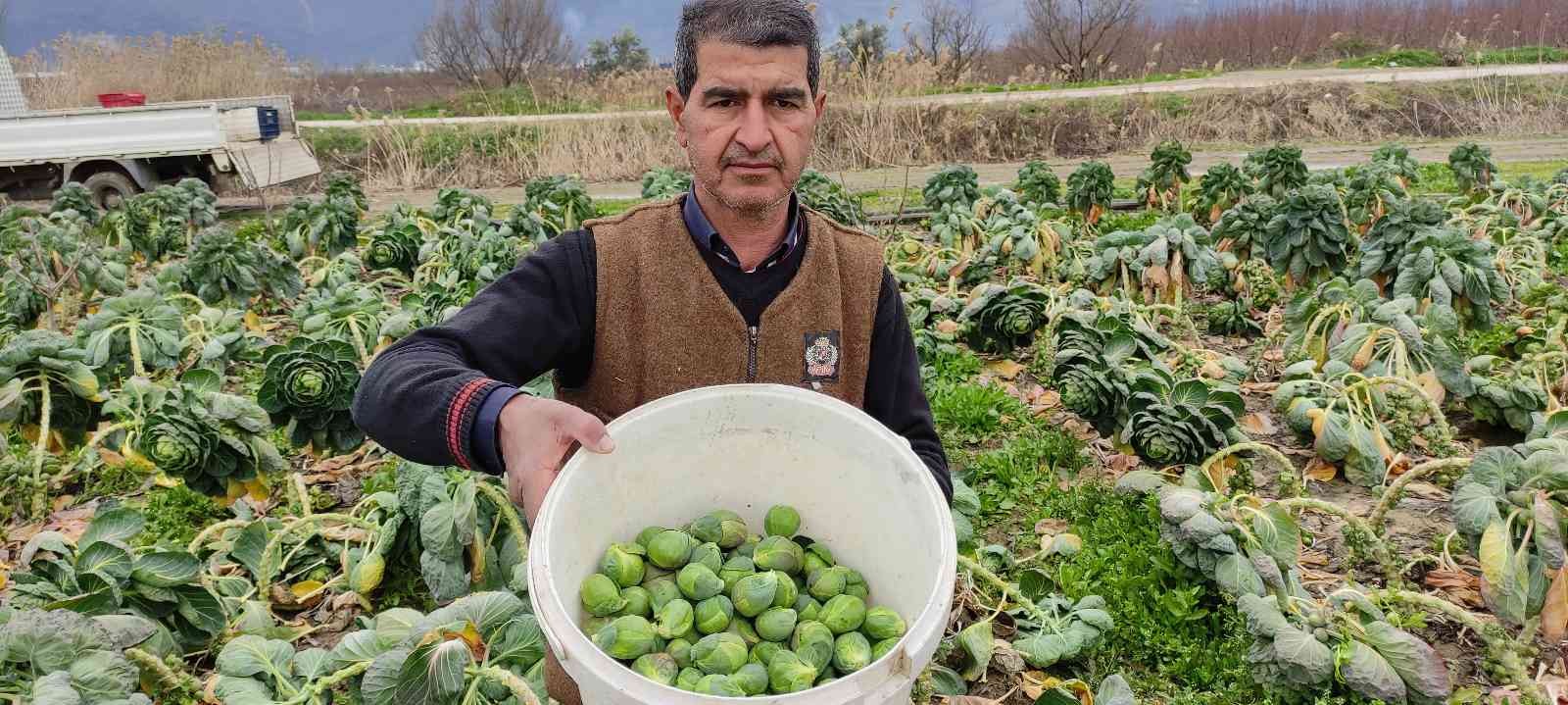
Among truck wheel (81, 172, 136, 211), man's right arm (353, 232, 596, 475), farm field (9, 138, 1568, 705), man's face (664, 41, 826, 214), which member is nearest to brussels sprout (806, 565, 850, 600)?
farm field (9, 138, 1568, 705)

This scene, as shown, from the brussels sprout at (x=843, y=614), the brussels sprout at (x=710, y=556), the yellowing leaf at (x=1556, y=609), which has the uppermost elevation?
the brussels sprout at (x=710, y=556)

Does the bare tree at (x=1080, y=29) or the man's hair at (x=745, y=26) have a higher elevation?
the bare tree at (x=1080, y=29)

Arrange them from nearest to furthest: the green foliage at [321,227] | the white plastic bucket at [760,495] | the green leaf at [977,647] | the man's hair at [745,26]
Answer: the white plastic bucket at [760,495]
the man's hair at [745,26]
the green leaf at [977,647]
the green foliage at [321,227]

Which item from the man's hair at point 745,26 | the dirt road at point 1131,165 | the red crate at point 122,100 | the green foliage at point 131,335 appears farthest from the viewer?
the red crate at point 122,100

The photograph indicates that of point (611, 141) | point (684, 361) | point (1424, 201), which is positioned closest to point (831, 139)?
point (611, 141)

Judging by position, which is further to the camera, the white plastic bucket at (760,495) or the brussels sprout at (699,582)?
the brussels sprout at (699,582)

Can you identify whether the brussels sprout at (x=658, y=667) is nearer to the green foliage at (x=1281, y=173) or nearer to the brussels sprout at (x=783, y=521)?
the brussels sprout at (x=783, y=521)

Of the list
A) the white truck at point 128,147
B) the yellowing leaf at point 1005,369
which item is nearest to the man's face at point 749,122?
the yellowing leaf at point 1005,369

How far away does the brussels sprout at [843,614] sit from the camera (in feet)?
5.16

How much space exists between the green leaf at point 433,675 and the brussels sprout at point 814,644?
0.63 metres

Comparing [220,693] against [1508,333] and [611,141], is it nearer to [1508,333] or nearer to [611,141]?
[1508,333]

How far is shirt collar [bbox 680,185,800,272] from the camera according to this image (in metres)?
1.95

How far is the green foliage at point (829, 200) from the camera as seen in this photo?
6.58 metres

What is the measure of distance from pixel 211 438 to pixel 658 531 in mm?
2003
